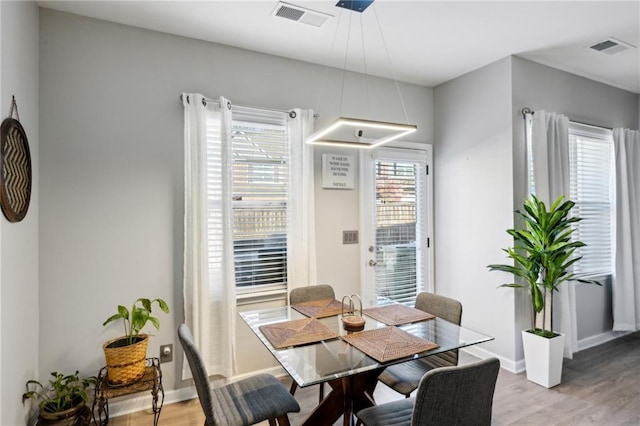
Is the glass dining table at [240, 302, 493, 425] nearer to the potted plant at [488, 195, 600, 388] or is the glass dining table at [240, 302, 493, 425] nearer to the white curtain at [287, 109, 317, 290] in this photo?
the white curtain at [287, 109, 317, 290]

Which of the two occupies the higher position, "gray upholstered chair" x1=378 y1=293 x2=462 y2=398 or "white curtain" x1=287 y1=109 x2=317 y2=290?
"white curtain" x1=287 y1=109 x2=317 y2=290

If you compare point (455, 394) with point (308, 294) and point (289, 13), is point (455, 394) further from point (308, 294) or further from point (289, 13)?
point (289, 13)

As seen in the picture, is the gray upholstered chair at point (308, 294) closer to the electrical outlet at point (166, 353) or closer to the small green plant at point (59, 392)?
the electrical outlet at point (166, 353)

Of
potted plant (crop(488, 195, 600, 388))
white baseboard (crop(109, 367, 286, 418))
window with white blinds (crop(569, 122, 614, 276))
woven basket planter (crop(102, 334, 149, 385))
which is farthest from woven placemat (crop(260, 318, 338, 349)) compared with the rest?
window with white blinds (crop(569, 122, 614, 276))

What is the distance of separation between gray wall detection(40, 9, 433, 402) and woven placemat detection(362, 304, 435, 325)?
122cm

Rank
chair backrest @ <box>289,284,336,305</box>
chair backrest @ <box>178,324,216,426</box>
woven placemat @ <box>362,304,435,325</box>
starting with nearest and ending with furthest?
chair backrest @ <box>178,324,216,426</box>
woven placemat @ <box>362,304,435,325</box>
chair backrest @ <box>289,284,336,305</box>

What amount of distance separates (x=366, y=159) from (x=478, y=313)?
1.90m

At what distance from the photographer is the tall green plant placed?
2916 mm

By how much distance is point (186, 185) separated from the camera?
272 centimetres

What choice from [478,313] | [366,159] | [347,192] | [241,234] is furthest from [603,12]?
[241,234]

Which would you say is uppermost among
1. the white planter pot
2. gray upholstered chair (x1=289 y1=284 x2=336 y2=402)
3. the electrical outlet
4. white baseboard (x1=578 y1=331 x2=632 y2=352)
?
gray upholstered chair (x1=289 y1=284 x2=336 y2=402)

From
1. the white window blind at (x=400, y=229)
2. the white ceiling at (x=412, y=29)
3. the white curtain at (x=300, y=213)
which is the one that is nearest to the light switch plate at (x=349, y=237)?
the white window blind at (x=400, y=229)

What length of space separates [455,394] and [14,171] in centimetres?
240

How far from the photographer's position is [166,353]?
2.70 metres
